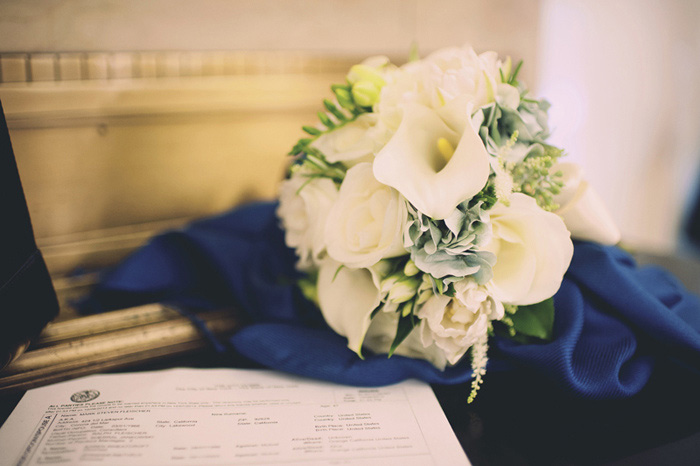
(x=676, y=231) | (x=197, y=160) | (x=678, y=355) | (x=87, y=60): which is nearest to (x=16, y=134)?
(x=87, y=60)

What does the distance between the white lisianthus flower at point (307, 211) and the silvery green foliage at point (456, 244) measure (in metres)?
0.10

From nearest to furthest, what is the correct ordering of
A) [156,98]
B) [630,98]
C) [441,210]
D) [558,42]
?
1. [441,210]
2. [156,98]
3. [558,42]
4. [630,98]

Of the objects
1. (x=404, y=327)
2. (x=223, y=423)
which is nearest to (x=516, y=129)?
(x=404, y=327)

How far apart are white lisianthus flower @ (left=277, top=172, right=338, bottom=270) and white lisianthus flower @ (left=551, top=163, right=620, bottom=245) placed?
24 centimetres

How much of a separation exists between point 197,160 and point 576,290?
0.58m

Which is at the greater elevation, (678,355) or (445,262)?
(445,262)

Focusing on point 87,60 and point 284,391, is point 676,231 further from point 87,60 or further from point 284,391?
point 87,60

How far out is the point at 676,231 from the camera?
1.69 meters

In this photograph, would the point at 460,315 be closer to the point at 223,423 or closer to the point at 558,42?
the point at 223,423

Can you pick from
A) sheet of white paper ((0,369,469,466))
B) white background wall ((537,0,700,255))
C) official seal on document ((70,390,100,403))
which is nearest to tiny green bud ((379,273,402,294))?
sheet of white paper ((0,369,469,466))

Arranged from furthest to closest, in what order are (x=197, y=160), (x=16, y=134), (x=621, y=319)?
1. (x=197, y=160)
2. (x=16, y=134)
3. (x=621, y=319)

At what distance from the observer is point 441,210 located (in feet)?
1.22

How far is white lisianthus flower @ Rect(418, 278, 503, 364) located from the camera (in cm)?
39

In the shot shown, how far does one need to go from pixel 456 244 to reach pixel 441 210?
0.04 metres
